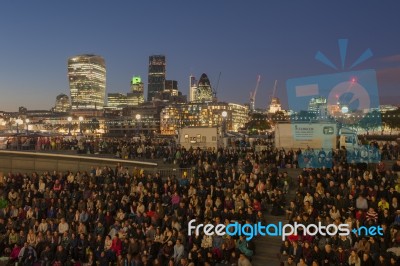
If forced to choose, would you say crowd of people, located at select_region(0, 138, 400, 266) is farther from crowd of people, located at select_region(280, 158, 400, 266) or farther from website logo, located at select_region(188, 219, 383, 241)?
website logo, located at select_region(188, 219, 383, 241)

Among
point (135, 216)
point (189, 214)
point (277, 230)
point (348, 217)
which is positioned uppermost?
point (348, 217)

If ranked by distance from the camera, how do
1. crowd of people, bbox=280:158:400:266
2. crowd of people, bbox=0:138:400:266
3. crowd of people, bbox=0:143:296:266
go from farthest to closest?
crowd of people, bbox=0:143:296:266
crowd of people, bbox=0:138:400:266
crowd of people, bbox=280:158:400:266

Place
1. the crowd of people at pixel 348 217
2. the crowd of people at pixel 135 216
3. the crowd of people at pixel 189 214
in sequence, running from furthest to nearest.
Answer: the crowd of people at pixel 135 216
the crowd of people at pixel 189 214
the crowd of people at pixel 348 217

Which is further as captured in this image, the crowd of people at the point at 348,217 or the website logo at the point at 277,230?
the website logo at the point at 277,230

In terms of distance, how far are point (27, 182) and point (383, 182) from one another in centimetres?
1744

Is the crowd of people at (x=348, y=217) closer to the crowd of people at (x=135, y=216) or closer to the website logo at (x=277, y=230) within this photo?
the website logo at (x=277, y=230)

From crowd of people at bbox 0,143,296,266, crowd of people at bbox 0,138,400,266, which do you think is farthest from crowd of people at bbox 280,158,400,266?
crowd of people at bbox 0,143,296,266

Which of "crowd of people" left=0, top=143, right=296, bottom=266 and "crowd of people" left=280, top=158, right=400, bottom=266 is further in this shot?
"crowd of people" left=0, top=143, right=296, bottom=266

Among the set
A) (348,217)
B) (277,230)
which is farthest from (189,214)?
(348,217)

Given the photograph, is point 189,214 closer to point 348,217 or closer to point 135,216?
point 135,216

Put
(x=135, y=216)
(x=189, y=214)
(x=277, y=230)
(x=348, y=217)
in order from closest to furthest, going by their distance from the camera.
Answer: (x=348, y=217) → (x=277, y=230) → (x=189, y=214) → (x=135, y=216)

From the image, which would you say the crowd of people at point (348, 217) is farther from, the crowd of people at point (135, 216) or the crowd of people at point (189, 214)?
the crowd of people at point (135, 216)

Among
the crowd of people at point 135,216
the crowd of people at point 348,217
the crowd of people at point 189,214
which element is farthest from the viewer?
the crowd of people at point 135,216

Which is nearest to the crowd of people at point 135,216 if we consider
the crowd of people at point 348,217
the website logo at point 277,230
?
the website logo at point 277,230
